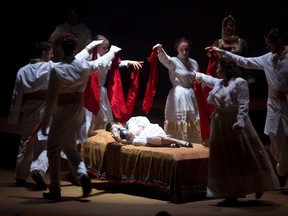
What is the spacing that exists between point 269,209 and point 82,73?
7.14 ft

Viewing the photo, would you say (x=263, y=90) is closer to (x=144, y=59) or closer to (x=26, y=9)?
(x=144, y=59)

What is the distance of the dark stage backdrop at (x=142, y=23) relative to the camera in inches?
479

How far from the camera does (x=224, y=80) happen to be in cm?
730

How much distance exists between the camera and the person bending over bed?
7.82 m

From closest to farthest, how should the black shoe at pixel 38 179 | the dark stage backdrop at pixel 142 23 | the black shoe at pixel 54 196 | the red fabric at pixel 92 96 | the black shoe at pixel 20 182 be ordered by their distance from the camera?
the black shoe at pixel 54 196 < the black shoe at pixel 38 179 < the black shoe at pixel 20 182 < the red fabric at pixel 92 96 < the dark stage backdrop at pixel 142 23

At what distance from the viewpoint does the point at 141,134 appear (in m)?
8.13

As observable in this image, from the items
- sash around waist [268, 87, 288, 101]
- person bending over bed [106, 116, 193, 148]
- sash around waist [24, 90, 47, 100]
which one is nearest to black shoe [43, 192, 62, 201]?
person bending over bed [106, 116, 193, 148]

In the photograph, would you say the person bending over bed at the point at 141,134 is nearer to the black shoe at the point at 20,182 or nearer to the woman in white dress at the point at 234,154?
the woman in white dress at the point at 234,154

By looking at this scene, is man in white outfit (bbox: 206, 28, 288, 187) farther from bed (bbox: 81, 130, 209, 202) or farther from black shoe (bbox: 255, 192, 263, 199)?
bed (bbox: 81, 130, 209, 202)

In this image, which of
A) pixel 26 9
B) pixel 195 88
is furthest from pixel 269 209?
pixel 26 9

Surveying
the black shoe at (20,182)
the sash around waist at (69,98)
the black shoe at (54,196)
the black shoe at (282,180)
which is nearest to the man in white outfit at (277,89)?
the black shoe at (282,180)

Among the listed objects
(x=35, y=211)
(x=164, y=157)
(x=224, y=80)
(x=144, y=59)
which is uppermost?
(x=144, y=59)

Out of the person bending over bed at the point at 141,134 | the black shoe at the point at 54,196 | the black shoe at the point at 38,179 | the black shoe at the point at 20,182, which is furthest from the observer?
the black shoe at the point at 20,182

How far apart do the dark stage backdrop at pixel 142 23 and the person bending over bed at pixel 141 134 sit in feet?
13.5
